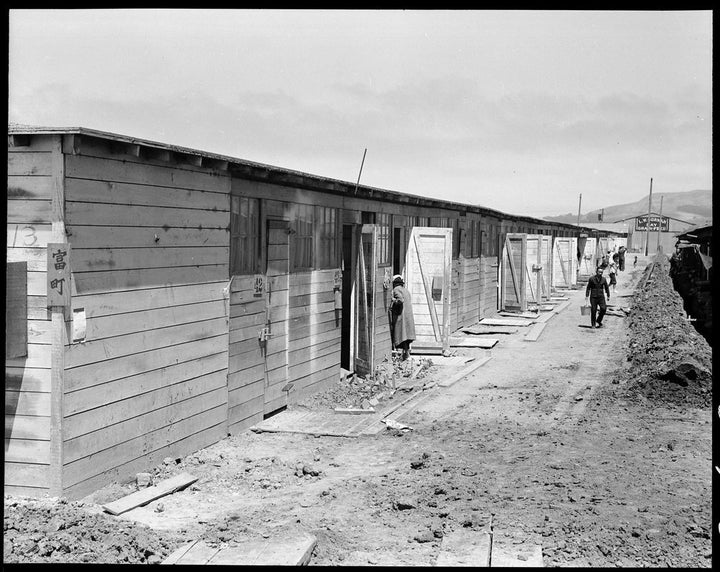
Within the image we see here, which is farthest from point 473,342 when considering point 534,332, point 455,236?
point 455,236

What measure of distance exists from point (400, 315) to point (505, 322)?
8679mm

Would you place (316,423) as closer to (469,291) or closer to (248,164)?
(248,164)

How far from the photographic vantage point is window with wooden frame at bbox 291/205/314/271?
11.6 metres

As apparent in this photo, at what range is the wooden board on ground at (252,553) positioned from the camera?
5.68 meters

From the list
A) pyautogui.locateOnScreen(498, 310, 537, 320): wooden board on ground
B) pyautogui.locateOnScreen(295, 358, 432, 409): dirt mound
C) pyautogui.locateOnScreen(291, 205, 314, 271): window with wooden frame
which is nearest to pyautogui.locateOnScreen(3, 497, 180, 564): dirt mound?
pyautogui.locateOnScreen(295, 358, 432, 409): dirt mound

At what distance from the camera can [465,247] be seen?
21.6 meters

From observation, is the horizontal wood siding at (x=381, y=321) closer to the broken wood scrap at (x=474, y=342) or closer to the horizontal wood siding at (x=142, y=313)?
the broken wood scrap at (x=474, y=342)

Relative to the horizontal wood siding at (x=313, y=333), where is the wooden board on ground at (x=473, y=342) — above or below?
below

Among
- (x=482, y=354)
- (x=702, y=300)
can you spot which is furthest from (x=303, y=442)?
(x=702, y=300)

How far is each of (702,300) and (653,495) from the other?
18.4 m

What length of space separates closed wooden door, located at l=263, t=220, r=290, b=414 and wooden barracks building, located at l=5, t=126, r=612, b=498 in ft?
0.11

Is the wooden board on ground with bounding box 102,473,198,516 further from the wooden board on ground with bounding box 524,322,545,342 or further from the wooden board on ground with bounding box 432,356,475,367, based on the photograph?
the wooden board on ground with bounding box 524,322,545,342

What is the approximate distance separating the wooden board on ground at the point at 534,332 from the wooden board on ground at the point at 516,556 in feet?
44.8

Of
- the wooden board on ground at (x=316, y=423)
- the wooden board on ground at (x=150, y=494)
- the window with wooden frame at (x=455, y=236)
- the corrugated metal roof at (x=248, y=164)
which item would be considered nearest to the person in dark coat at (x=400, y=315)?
the corrugated metal roof at (x=248, y=164)
